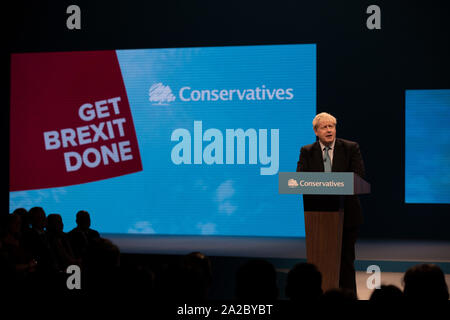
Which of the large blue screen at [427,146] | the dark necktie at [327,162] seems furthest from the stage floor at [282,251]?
the dark necktie at [327,162]

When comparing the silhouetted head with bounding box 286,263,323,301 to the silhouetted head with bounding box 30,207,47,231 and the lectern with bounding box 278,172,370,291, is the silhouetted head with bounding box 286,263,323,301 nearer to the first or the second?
the lectern with bounding box 278,172,370,291

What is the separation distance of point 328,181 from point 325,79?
15.0ft

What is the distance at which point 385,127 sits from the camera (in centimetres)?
722

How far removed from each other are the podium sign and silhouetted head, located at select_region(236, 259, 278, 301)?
113cm

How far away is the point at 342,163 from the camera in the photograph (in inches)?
133

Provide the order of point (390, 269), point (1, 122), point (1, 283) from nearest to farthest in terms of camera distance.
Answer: point (1, 283), point (390, 269), point (1, 122)

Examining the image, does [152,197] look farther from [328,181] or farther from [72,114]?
[328,181]

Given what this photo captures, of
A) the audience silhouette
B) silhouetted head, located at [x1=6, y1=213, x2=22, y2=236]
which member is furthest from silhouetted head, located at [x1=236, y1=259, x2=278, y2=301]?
silhouetted head, located at [x1=6, y1=213, x2=22, y2=236]

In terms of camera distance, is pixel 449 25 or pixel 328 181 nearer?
pixel 328 181

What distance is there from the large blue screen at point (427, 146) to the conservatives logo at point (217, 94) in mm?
1519

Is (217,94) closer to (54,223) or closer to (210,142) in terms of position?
(210,142)

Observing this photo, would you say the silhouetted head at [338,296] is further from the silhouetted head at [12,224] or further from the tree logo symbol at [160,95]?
the tree logo symbol at [160,95]

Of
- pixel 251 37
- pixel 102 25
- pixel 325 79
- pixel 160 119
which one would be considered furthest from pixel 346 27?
pixel 102 25

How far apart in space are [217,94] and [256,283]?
5625 millimetres
